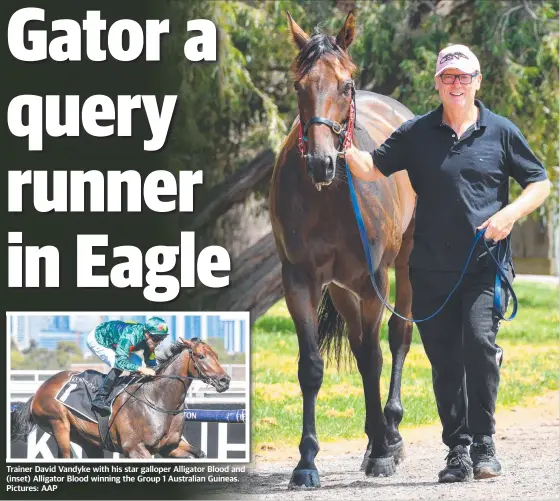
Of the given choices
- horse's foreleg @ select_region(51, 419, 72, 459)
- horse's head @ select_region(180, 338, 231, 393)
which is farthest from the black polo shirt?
horse's foreleg @ select_region(51, 419, 72, 459)

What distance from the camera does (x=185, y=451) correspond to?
256 inches

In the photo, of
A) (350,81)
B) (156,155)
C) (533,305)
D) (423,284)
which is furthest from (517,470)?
(533,305)

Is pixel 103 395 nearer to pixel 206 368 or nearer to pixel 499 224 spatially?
pixel 206 368

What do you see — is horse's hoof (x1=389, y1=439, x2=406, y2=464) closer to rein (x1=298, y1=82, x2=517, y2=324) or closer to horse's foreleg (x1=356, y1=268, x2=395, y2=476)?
horse's foreleg (x1=356, y1=268, x2=395, y2=476)

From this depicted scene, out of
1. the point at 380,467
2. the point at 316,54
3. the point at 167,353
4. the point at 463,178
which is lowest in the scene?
the point at 380,467

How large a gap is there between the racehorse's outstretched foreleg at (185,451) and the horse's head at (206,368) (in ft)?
1.11

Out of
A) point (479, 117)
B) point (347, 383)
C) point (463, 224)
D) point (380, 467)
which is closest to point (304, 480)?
point (380, 467)

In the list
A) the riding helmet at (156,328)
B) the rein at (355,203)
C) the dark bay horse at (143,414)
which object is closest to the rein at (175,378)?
the dark bay horse at (143,414)

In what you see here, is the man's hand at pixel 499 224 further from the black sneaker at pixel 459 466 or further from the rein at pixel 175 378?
the rein at pixel 175 378

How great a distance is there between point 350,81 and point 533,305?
15.3m

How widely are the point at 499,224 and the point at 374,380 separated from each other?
5.20 feet

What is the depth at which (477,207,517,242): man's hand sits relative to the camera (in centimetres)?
548

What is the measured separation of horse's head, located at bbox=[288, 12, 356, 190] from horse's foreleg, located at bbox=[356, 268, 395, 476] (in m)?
0.93

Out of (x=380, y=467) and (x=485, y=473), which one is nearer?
(x=485, y=473)
